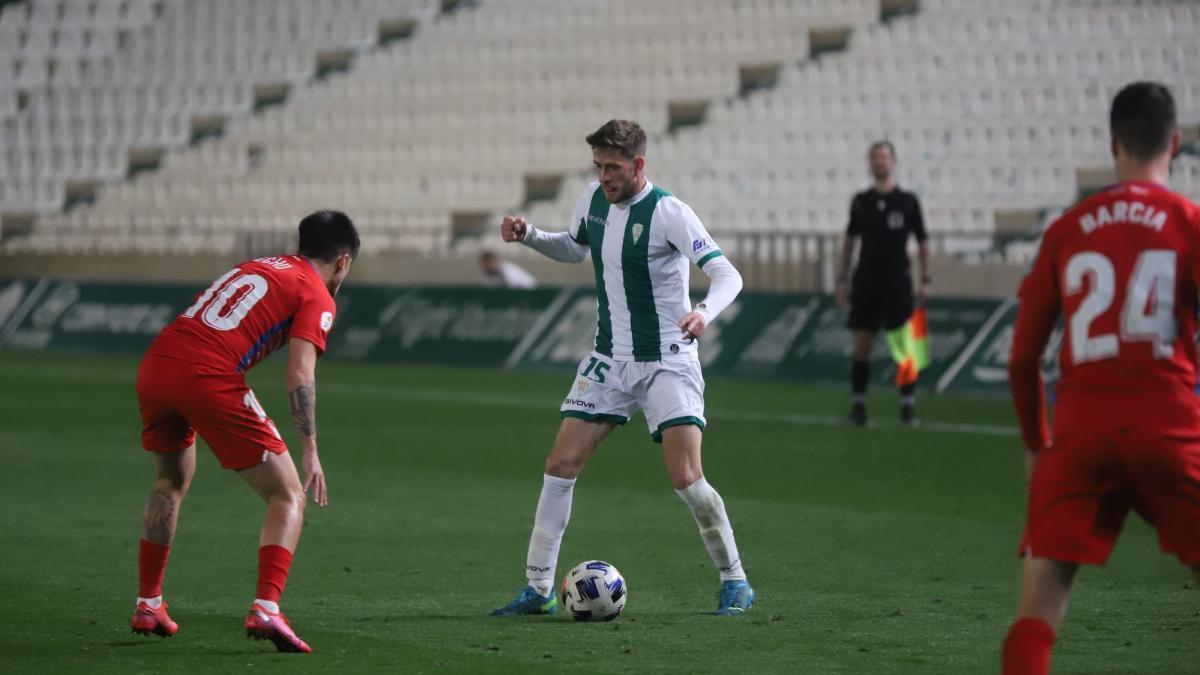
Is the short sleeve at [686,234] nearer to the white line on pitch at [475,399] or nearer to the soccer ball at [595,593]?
the soccer ball at [595,593]

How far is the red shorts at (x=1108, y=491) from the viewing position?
4578mm

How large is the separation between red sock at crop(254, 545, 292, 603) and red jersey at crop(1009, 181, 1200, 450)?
307 centimetres

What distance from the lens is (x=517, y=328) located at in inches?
921

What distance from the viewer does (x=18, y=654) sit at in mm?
6613

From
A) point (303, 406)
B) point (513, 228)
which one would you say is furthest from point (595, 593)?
point (513, 228)

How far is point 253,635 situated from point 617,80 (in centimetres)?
2566

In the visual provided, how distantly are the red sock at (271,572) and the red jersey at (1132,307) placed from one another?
3.07 m

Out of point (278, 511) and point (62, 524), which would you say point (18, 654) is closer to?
point (278, 511)

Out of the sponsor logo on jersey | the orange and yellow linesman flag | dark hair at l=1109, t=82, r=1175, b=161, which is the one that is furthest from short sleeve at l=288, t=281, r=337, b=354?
the orange and yellow linesman flag

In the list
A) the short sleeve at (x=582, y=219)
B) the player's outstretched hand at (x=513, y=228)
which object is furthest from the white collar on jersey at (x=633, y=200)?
the player's outstretched hand at (x=513, y=228)

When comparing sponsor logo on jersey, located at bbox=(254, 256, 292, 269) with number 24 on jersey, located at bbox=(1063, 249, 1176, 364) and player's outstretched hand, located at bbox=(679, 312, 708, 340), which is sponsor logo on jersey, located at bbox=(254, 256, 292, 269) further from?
number 24 on jersey, located at bbox=(1063, 249, 1176, 364)

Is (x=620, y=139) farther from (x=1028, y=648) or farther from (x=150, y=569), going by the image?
(x=1028, y=648)

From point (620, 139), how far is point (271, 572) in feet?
7.38

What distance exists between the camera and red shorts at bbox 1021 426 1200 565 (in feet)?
15.0
